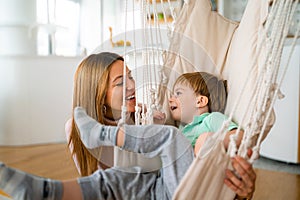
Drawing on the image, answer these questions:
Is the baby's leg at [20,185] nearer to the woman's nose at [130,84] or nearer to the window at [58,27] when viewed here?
the woman's nose at [130,84]

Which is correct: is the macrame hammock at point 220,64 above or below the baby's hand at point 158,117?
above

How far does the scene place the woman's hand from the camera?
46cm

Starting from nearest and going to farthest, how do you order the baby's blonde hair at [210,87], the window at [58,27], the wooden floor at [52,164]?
1. the baby's blonde hair at [210,87]
2. the window at [58,27]
3. the wooden floor at [52,164]

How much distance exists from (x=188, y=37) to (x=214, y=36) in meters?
0.07

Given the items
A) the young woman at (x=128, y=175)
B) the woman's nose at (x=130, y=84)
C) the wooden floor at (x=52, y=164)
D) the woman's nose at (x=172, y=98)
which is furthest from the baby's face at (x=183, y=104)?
the wooden floor at (x=52, y=164)

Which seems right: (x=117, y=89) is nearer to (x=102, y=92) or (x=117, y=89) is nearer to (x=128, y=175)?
(x=102, y=92)

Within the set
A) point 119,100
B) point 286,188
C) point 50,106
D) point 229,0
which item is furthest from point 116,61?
point 229,0

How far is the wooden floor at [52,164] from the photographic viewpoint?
1.06 metres

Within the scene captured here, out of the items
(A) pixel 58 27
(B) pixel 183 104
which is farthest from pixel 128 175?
(A) pixel 58 27

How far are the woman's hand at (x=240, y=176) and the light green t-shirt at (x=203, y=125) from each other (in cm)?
16

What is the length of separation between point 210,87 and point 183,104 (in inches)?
3.2

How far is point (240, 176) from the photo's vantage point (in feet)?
1.54

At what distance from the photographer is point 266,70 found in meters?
0.50

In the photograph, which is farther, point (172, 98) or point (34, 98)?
point (34, 98)
